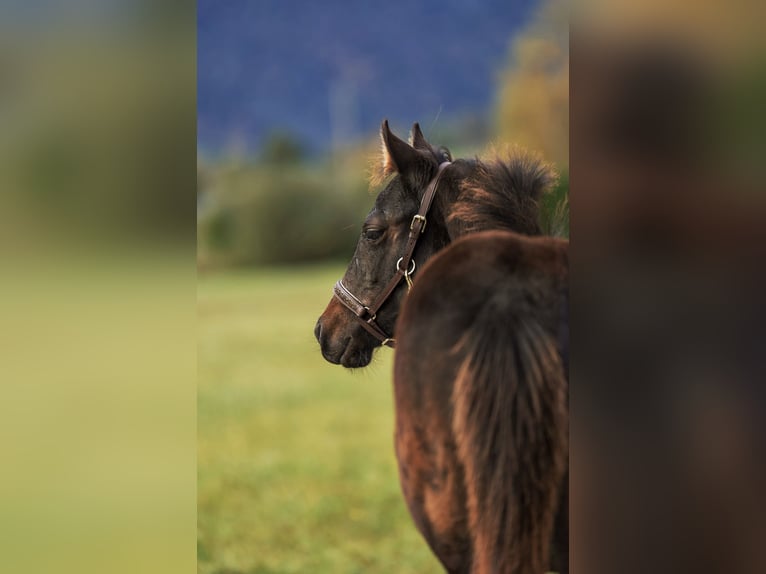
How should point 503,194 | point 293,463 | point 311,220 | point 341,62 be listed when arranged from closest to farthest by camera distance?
point 503,194 < point 293,463 < point 311,220 < point 341,62

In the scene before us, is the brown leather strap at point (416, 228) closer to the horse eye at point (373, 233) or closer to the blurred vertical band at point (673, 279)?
the horse eye at point (373, 233)

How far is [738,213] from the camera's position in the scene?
0.56 meters

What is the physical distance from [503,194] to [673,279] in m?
0.84

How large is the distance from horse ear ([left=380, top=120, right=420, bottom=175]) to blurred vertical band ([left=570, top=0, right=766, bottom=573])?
2.68 ft

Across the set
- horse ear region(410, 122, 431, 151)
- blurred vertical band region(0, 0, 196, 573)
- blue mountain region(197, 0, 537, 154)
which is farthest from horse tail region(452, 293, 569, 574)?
blue mountain region(197, 0, 537, 154)

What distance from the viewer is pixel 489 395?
0.96 meters

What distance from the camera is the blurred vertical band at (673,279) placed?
570 millimetres

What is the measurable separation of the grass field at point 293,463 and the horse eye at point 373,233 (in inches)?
14.8

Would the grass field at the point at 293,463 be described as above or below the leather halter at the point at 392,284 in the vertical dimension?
below

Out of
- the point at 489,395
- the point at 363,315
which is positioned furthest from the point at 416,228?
the point at 489,395

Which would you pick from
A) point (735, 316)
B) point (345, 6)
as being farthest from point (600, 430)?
point (345, 6)

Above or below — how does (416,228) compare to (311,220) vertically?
below

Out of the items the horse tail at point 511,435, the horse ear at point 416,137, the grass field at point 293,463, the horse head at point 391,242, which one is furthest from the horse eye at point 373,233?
the horse tail at point 511,435

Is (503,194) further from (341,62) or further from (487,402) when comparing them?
(341,62)
